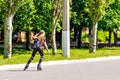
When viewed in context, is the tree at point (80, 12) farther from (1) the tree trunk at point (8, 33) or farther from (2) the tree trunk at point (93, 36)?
(1) the tree trunk at point (8, 33)

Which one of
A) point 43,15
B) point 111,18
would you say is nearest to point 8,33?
point 43,15

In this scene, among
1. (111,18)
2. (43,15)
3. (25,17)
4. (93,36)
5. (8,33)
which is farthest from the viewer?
(111,18)

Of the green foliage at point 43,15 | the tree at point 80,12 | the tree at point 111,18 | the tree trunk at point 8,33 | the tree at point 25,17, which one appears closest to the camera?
the tree trunk at point 8,33

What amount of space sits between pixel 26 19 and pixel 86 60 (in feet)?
57.7

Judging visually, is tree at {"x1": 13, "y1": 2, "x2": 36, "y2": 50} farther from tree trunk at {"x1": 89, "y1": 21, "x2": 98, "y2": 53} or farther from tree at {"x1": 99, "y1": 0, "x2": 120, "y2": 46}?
tree at {"x1": 99, "y1": 0, "x2": 120, "y2": 46}

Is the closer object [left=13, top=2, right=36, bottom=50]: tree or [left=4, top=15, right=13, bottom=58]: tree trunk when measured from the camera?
[left=4, top=15, right=13, bottom=58]: tree trunk

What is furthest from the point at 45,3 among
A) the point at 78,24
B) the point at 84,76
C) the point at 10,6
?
the point at 84,76

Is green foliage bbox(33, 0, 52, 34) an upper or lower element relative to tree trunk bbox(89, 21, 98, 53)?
upper

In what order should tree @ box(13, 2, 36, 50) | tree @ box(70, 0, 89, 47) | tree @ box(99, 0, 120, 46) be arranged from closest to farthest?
1. tree @ box(13, 2, 36, 50)
2. tree @ box(70, 0, 89, 47)
3. tree @ box(99, 0, 120, 46)

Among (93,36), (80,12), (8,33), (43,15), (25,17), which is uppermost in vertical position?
(80,12)

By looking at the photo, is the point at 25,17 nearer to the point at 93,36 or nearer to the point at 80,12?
the point at 80,12

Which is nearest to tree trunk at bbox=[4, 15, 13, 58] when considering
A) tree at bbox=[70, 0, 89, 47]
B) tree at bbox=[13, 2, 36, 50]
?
tree at bbox=[13, 2, 36, 50]

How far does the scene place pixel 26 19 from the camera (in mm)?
43625

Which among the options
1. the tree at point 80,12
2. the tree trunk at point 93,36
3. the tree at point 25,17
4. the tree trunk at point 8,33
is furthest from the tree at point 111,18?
the tree trunk at point 8,33
